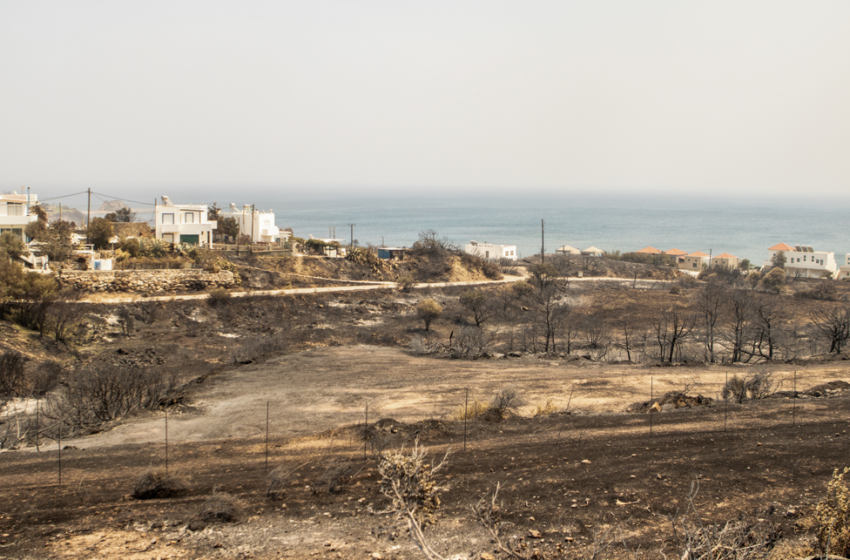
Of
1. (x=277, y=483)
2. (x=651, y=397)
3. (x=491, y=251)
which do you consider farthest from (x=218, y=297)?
(x=491, y=251)

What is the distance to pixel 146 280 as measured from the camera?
3594 cm

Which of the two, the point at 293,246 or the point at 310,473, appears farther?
the point at 293,246

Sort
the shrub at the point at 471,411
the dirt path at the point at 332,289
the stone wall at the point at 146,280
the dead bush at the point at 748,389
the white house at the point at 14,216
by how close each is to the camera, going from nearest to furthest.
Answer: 1. the shrub at the point at 471,411
2. the dead bush at the point at 748,389
3. the dirt path at the point at 332,289
4. the stone wall at the point at 146,280
5. the white house at the point at 14,216

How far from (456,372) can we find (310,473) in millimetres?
11802

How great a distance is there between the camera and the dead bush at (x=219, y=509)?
9.02 m

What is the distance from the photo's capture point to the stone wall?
112 ft

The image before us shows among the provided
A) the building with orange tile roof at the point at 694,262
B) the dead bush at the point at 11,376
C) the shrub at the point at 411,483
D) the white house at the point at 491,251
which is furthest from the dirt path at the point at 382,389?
the building with orange tile roof at the point at 694,262

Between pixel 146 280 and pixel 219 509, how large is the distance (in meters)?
30.5

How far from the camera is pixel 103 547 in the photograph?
818 centimetres

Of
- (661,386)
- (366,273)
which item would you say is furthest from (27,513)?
(366,273)

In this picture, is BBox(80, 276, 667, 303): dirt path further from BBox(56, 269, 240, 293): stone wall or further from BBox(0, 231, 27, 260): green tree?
BBox(0, 231, 27, 260): green tree

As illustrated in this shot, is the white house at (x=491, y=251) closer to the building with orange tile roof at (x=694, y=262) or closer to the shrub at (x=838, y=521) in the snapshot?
the building with orange tile roof at (x=694, y=262)

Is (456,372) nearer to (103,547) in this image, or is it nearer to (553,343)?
(553,343)

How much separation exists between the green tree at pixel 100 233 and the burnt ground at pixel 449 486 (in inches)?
1263
